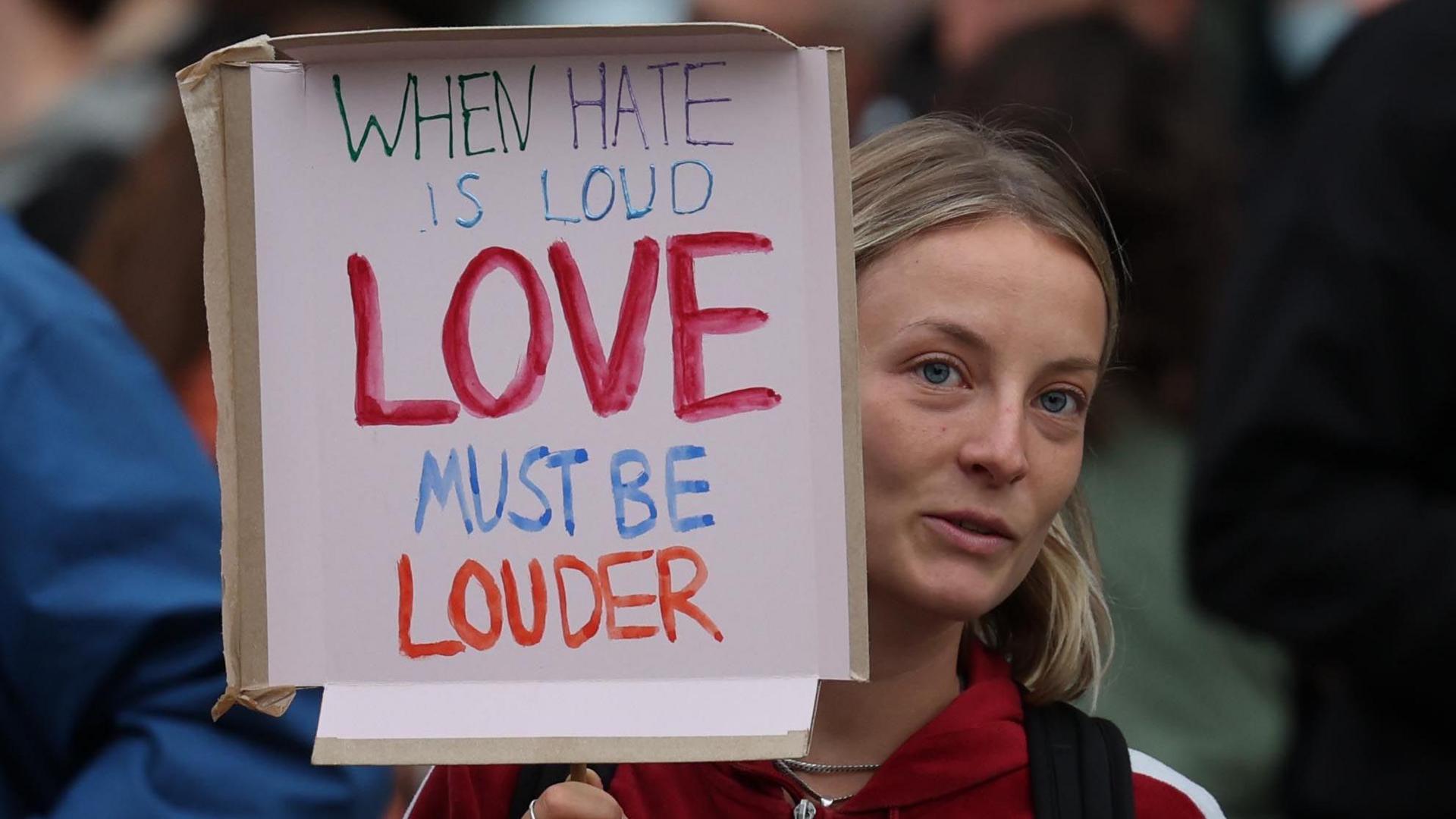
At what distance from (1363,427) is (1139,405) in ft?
2.84

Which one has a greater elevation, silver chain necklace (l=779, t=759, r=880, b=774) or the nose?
the nose

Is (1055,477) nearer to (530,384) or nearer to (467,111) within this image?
(530,384)

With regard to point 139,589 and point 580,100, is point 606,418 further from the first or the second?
point 139,589

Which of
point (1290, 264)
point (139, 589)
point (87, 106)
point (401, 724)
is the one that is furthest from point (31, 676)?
point (87, 106)

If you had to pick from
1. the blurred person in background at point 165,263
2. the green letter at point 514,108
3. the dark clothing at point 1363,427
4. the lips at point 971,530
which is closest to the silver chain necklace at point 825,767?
the lips at point 971,530

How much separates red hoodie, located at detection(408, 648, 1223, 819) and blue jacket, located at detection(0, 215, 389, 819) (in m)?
0.34

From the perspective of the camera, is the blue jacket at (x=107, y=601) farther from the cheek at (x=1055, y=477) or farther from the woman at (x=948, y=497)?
the cheek at (x=1055, y=477)

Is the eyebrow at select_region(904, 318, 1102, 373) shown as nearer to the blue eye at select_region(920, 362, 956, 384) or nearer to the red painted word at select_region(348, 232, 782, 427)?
the blue eye at select_region(920, 362, 956, 384)

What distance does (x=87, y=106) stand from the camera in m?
4.50

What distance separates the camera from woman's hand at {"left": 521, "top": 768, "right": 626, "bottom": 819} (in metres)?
1.92

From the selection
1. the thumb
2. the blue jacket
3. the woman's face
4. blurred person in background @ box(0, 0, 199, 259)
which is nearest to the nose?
the woman's face

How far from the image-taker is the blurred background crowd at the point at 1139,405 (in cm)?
237

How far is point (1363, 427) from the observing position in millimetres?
3213

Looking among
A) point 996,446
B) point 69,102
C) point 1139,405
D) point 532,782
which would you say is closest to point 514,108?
point 996,446
